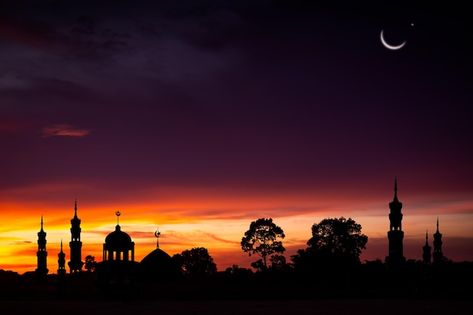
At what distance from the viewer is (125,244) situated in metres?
62.5

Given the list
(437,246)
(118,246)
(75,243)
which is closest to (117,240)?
(118,246)

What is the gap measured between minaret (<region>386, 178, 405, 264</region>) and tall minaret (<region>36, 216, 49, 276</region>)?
6657 centimetres

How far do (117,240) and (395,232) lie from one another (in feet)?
160

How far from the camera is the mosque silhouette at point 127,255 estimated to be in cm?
6241

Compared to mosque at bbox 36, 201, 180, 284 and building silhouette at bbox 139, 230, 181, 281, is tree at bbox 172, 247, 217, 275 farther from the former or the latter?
building silhouette at bbox 139, 230, 181, 281

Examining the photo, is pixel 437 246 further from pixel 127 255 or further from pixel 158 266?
pixel 127 255

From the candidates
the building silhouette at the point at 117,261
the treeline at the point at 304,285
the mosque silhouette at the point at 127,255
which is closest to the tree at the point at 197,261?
the mosque silhouette at the point at 127,255

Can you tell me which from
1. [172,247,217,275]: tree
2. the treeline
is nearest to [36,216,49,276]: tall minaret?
[172,247,217,275]: tree

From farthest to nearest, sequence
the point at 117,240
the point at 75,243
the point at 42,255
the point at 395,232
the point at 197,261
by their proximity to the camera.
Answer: the point at 197,261, the point at 42,255, the point at 75,243, the point at 395,232, the point at 117,240

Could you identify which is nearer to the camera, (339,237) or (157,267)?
(157,267)

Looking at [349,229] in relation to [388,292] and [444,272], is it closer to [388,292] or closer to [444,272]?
[444,272]

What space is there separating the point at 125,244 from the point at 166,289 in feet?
23.3

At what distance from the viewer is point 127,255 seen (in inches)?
2474

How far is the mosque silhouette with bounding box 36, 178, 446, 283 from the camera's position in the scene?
62406 millimetres
